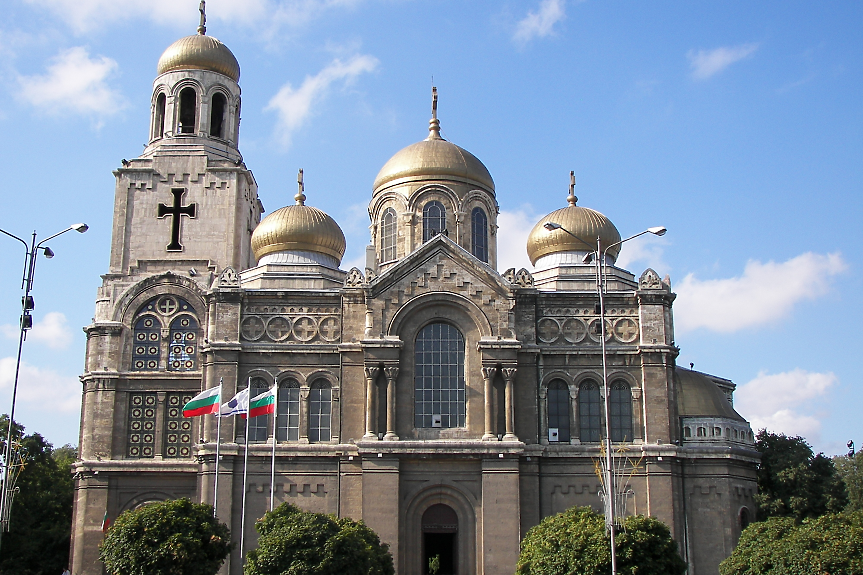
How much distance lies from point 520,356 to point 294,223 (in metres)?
13.5

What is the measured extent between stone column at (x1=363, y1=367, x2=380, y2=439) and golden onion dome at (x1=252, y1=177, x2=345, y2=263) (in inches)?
361

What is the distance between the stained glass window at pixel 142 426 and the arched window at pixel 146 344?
4.72 feet

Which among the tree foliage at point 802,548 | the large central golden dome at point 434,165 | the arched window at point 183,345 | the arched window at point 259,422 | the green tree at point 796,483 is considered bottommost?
the tree foliage at point 802,548

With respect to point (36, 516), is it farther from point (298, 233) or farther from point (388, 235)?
point (388, 235)

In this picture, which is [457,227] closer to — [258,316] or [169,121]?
[258,316]

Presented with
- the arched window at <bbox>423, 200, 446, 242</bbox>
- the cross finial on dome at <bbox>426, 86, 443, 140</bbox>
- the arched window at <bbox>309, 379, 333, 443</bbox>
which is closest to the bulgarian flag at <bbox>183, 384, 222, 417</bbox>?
the arched window at <bbox>309, 379, 333, 443</bbox>

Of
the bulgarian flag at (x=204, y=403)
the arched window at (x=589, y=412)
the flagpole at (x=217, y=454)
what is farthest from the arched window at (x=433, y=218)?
the bulgarian flag at (x=204, y=403)

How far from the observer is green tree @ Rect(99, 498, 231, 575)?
32.5 meters

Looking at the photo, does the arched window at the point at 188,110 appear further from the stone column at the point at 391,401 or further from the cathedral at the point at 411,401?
the stone column at the point at 391,401

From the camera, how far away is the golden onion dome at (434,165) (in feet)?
164

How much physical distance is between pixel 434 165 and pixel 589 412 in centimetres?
1522

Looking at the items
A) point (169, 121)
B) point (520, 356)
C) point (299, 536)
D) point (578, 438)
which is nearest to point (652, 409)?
point (578, 438)

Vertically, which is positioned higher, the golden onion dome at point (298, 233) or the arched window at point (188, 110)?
the arched window at point (188, 110)

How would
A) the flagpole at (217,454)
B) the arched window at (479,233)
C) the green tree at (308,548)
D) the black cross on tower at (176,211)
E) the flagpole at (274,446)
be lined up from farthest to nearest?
the arched window at (479,233), the black cross on tower at (176,211), the flagpole at (274,446), the flagpole at (217,454), the green tree at (308,548)
